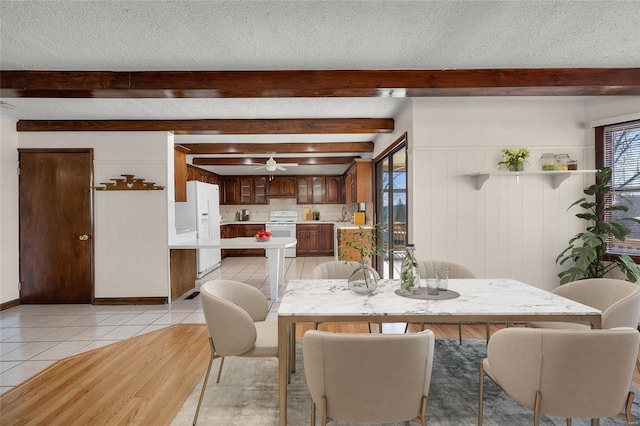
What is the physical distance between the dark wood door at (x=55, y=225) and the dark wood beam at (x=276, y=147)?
5.93 ft

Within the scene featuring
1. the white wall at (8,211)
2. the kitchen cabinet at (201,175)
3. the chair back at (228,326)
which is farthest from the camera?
the kitchen cabinet at (201,175)

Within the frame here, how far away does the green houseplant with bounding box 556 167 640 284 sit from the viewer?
3219 mm

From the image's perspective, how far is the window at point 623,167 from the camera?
343 cm

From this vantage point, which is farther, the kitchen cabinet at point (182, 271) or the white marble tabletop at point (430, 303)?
the kitchen cabinet at point (182, 271)

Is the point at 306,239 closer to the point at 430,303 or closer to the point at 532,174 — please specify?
the point at 532,174

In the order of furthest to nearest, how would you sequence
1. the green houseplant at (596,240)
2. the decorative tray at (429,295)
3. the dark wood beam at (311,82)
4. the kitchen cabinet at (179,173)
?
the kitchen cabinet at (179,173)
the green houseplant at (596,240)
the dark wood beam at (311,82)
the decorative tray at (429,295)

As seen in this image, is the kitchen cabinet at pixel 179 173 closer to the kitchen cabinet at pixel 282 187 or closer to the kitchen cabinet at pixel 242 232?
the kitchen cabinet at pixel 242 232

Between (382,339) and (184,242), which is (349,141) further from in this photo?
(382,339)

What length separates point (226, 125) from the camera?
176 inches

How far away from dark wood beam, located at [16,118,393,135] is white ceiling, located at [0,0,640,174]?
5.54ft

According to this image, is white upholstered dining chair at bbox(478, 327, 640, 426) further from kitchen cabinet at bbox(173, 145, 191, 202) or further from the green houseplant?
kitchen cabinet at bbox(173, 145, 191, 202)

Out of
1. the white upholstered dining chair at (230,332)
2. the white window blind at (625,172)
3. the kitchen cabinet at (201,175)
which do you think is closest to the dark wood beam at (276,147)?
the kitchen cabinet at (201,175)

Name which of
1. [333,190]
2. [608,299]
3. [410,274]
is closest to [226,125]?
[410,274]

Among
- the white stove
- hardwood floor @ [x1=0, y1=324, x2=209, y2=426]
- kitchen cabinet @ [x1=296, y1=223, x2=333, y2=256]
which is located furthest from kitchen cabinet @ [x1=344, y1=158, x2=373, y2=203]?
hardwood floor @ [x1=0, y1=324, x2=209, y2=426]
